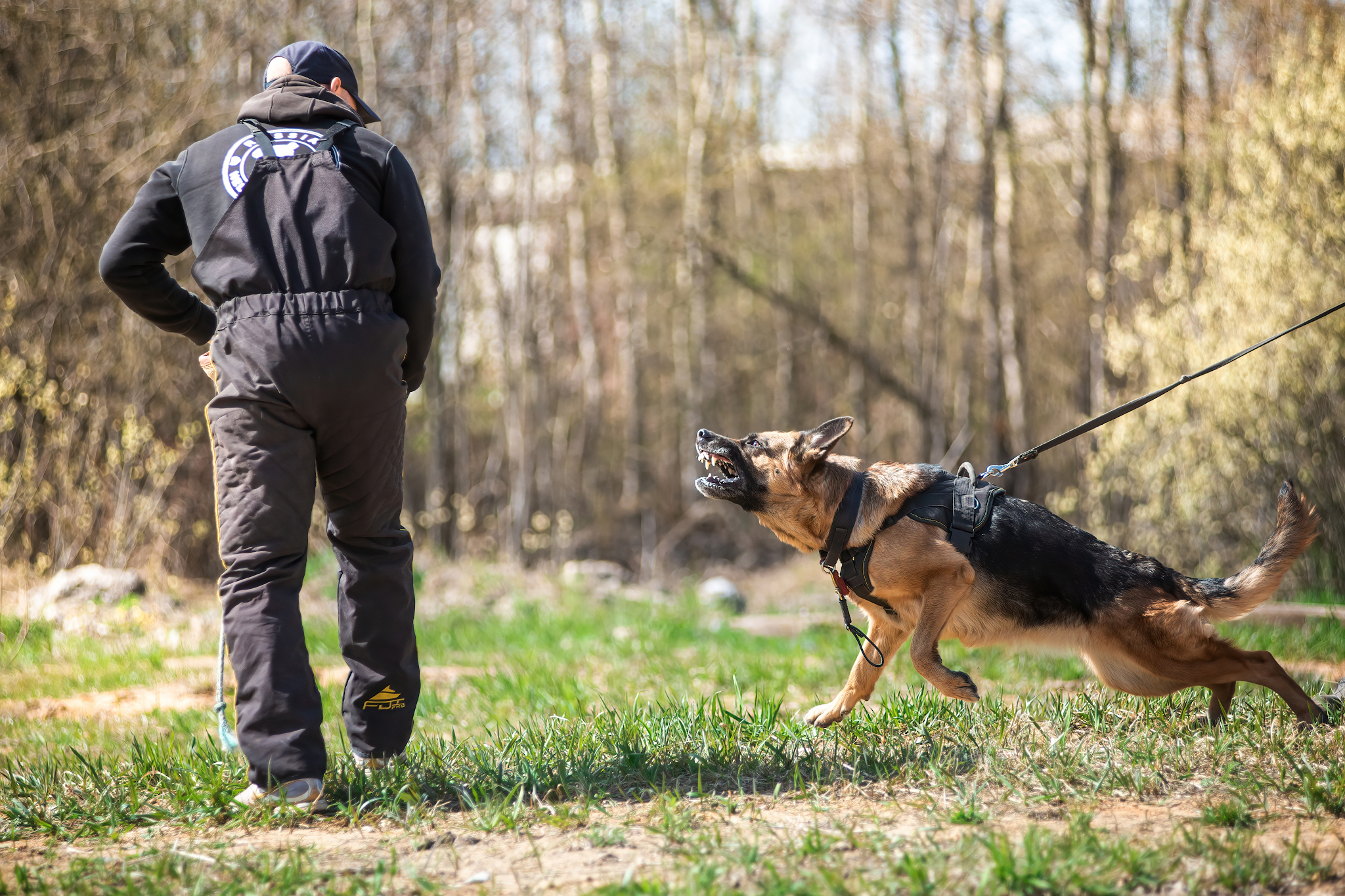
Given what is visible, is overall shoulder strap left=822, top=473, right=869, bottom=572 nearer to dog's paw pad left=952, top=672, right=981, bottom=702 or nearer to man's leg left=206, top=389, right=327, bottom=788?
dog's paw pad left=952, top=672, right=981, bottom=702

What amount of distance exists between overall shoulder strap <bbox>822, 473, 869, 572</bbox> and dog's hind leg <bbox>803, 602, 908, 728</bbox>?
0.99 feet

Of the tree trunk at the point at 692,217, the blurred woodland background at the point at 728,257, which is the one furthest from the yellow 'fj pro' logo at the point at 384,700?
the tree trunk at the point at 692,217

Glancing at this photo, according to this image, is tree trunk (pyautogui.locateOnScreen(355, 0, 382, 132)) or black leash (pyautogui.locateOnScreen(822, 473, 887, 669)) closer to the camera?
black leash (pyautogui.locateOnScreen(822, 473, 887, 669))

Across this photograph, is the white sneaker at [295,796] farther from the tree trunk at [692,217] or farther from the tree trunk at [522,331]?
the tree trunk at [692,217]

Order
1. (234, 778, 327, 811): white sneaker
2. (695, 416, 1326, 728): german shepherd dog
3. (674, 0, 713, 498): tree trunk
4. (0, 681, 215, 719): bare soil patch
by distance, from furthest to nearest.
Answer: (674, 0, 713, 498): tree trunk < (0, 681, 215, 719): bare soil patch < (695, 416, 1326, 728): german shepherd dog < (234, 778, 327, 811): white sneaker

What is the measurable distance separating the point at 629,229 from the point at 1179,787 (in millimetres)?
15575

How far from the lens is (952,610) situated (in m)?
3.76

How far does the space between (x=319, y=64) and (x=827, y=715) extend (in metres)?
3.18

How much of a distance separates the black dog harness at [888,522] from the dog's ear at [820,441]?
0.58 ft

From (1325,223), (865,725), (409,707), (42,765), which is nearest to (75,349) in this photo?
(42,765)

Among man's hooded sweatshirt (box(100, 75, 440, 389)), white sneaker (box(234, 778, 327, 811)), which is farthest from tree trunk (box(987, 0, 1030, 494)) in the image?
white sneaker (box(234, 778, 327, 811))

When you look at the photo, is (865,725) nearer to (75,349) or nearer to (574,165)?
(75,349)

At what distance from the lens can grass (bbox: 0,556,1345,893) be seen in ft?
7.97

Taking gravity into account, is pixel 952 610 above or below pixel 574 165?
below
